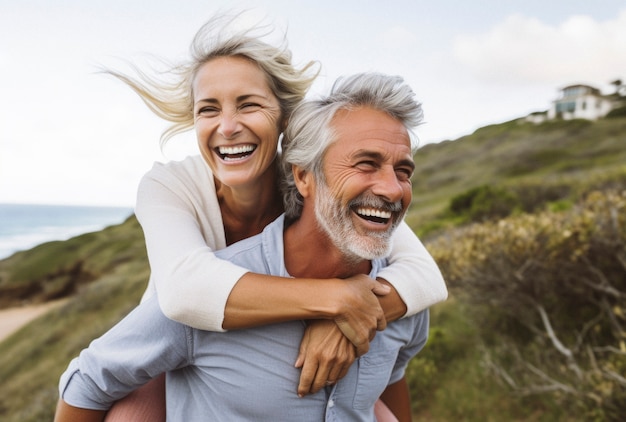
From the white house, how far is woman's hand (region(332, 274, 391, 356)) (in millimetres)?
66288

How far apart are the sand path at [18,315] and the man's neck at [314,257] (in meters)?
29.4

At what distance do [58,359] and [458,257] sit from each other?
16553 mm

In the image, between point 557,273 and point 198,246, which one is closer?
point 198,246

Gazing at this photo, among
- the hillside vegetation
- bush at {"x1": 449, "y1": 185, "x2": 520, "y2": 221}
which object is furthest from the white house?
the hillside vegetation

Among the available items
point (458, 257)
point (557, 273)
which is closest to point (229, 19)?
point (458, 257)

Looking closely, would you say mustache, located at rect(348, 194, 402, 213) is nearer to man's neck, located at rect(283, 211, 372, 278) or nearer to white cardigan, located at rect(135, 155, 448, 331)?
man's neck, located at rect(283, 211, 372, 278)

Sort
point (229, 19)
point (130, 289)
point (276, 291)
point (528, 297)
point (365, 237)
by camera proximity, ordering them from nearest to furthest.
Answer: point (276, 291)
point (365, 237)
point (229, 19)
point (528, 297)
point (130, 289)

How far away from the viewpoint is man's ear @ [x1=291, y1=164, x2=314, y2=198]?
2.12 metres

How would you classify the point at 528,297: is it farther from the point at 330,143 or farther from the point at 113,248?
the point at 113,248

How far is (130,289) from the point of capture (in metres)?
23.5

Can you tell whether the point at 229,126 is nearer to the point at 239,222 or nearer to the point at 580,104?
the point at 239,222

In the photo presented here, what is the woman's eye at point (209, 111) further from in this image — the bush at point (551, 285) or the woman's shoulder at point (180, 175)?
the bush at point (551, 285)

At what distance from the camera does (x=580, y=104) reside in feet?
209

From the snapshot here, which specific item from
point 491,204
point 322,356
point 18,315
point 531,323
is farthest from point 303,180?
point 18,315
